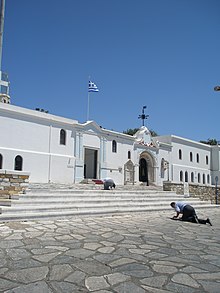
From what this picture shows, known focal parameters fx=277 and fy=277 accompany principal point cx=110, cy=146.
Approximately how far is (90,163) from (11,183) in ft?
50.4

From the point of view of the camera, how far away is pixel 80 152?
22547 mm

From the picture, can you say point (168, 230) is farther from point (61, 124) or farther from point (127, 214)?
point (61, 124)

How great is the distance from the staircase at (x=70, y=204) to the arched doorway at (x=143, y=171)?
12.8 m

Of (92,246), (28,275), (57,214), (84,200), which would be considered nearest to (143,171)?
(84,200)

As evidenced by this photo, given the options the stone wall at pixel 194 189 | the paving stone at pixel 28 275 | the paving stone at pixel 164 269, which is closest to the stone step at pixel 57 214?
the paving stone at pixel 28 275

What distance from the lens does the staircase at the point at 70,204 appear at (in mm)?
8388

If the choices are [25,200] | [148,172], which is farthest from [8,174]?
[148,172]

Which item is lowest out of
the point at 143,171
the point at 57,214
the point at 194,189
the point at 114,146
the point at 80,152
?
the point at 57,214

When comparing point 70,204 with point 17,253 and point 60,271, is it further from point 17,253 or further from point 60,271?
point 60,271

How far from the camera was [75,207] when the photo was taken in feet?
32.0

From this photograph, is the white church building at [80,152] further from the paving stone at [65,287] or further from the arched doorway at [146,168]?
the paving stone at [65,287]

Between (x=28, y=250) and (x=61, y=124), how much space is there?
17374mm

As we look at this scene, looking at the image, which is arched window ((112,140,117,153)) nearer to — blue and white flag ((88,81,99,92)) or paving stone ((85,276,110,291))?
blue and white flag ((88,81,99,92))

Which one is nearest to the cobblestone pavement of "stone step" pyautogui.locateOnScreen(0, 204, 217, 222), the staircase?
"stone step" pyautogui.locateOnScreen(0, 204, 217, 222)
